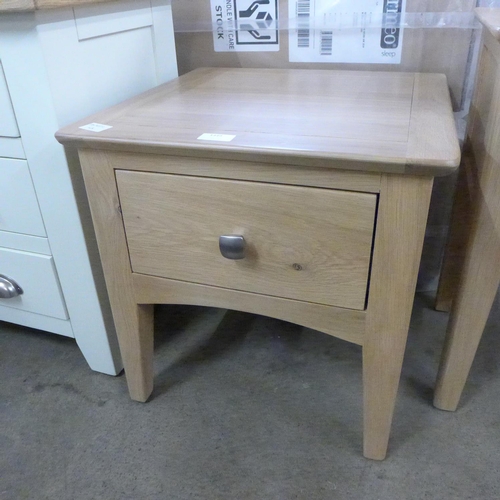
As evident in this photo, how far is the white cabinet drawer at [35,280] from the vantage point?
0.79m

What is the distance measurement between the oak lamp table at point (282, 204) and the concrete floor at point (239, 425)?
85mm

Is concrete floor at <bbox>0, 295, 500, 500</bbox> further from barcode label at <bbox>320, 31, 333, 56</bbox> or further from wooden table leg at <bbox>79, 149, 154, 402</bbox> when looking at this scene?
barcode label at <bbox>320, 31, 333, 56</bbox>

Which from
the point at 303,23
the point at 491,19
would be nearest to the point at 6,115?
the point at 303,23

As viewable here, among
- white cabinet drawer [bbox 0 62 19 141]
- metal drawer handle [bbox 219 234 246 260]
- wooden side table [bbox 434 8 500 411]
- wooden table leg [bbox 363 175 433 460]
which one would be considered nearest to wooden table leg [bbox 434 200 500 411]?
wooden side table [bbox 434 8 500 411]

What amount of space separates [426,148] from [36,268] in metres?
0.65

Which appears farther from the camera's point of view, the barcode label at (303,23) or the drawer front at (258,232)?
the barcode label at (303,23)

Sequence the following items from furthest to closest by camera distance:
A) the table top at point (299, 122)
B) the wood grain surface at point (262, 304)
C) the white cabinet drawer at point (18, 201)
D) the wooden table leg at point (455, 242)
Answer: the wooden table leg at point (455, 242) < the white cabinet drawer at point (18, 201) < the wood grain surface at point (262, 304) < the table top at point (299, 122)

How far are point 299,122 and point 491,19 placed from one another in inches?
11.3

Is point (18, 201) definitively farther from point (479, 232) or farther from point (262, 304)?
point (479, 232)

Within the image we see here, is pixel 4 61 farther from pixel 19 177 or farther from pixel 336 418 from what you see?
pixel 336 418

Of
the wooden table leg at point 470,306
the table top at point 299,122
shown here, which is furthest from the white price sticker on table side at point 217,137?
the wooden table leg at point 470,306

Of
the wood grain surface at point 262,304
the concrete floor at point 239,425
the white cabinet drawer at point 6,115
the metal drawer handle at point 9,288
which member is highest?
the white cabinet drawer at point 6,115

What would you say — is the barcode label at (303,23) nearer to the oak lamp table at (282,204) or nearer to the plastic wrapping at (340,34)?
the plastic wrapping at (340,34)

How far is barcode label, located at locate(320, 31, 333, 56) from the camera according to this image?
90 centimetres
